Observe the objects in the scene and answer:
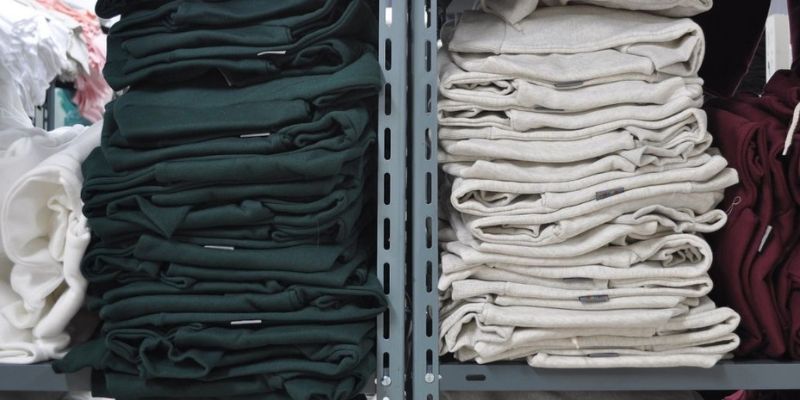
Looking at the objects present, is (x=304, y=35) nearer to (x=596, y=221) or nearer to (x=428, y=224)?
(x=428, y=224)

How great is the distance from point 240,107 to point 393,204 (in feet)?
0.76

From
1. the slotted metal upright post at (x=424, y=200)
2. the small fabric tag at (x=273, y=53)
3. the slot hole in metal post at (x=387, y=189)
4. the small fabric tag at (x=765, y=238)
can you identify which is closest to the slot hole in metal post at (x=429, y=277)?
the slotted metal upright post at (x=424, y=200)

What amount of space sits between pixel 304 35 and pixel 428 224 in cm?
30

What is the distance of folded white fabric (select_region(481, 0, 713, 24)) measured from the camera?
31.8 inches

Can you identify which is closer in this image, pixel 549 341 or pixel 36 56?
pixel 549 341

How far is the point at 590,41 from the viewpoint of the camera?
0.81 metres

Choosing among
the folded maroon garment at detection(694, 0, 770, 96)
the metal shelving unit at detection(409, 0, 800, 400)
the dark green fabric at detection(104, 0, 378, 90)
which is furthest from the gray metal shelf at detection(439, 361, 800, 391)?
the folded maroon garment at detection(694, 0, 770, 96)

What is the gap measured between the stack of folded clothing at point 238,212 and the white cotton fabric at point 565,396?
0.20 metres

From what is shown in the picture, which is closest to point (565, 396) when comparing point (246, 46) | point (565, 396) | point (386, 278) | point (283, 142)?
point (565, 396)

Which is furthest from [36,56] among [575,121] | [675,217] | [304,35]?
[675,217]

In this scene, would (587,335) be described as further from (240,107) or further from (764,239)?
(240,107)

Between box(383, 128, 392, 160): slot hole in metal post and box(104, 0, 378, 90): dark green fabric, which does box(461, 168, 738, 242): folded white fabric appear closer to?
box(383, 128, 392, 160): slot hole in metal post

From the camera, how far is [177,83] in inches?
31.5

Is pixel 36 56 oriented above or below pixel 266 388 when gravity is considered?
above
